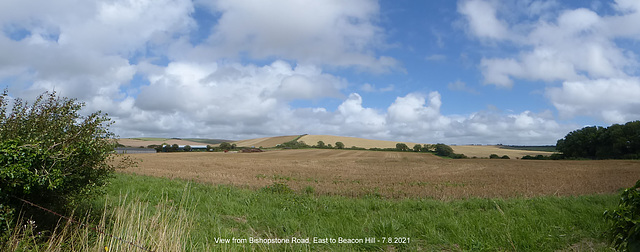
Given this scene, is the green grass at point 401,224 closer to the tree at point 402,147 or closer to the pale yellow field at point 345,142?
the tree at point 402,147

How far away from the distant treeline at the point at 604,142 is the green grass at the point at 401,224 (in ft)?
217

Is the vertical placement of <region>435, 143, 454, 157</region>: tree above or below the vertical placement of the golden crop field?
above

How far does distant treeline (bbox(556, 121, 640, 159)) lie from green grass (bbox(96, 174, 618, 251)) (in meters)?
66.0

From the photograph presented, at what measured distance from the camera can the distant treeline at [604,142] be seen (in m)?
60.6

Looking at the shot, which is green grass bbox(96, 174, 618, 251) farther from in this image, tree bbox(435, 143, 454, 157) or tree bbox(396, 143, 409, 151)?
tree bbox(396, 143, 409, 151)

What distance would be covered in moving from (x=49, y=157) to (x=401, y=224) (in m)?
8.31

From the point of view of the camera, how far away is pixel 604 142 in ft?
217

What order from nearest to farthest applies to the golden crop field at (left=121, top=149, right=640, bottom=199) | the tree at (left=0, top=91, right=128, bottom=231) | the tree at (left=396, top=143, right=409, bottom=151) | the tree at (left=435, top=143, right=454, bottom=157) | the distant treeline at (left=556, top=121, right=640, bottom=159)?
the tree at (left=0, top=91, right=128, bottom=231)
the golden crop field at (left=121, top=149, right=640, bottom=199)
the distant treeline at (left=556, top=121, right=640, bottom=159)
the tree at (left=435, top=143, right=454, bottom=157)
the tree at (left=396, top=143, right=409, bottom=151)

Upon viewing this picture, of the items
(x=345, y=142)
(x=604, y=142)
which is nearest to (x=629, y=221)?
(x=604, y=142)

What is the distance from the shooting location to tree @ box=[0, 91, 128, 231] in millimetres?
6289

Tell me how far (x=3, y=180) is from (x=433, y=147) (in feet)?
286

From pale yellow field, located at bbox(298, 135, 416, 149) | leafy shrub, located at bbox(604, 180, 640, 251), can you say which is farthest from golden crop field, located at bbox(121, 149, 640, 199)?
pale yellow field, located at bbox(298, 135, 416, 149)

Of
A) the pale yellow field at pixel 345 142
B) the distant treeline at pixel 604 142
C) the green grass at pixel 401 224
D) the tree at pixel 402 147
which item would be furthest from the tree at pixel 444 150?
the green grass at pixel 401 224

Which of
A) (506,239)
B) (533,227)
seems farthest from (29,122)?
(533,227)
